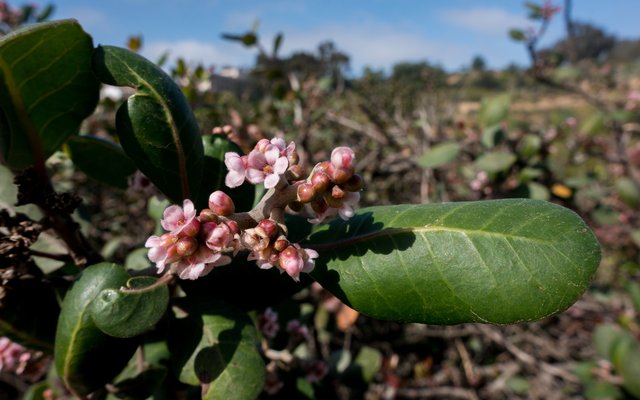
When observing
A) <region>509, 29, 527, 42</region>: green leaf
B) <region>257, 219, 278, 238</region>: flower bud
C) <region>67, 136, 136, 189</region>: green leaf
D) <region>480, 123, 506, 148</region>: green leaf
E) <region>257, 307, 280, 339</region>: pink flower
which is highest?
<region>509, 29, 527, 42</region>: green leaf

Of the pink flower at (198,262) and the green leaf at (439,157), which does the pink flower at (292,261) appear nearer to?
the pink flower at (198,262)

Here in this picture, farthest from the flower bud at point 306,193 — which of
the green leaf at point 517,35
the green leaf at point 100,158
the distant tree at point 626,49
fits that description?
the distant tree at point 626,49

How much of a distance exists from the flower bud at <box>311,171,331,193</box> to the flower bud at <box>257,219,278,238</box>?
11cm

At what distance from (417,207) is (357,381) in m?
1.67

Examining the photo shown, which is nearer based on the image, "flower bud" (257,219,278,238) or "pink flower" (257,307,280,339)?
"flower bud" (257,219,278,238)

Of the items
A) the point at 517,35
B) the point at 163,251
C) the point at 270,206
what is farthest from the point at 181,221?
the point at 517,35

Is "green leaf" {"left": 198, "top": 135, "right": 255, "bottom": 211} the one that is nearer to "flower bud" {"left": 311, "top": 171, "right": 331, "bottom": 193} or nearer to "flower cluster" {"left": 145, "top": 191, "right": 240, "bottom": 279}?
"flower cluster" {"left": 145, "top": 191, "right": 240, "bottom": 279}

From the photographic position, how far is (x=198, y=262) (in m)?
0.97

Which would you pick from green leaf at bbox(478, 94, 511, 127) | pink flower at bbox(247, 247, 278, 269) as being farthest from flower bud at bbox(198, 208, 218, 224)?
green leaf at bbox(478, 94, 511, 127)

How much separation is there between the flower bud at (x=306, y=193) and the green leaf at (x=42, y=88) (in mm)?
606

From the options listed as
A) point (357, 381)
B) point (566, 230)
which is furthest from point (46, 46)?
point (357, 381)

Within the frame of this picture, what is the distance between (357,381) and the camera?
8.18ft

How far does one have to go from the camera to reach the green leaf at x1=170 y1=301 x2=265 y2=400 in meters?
1.05

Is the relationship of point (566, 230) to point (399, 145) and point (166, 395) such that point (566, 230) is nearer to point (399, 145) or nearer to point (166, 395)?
point (166, 395)
